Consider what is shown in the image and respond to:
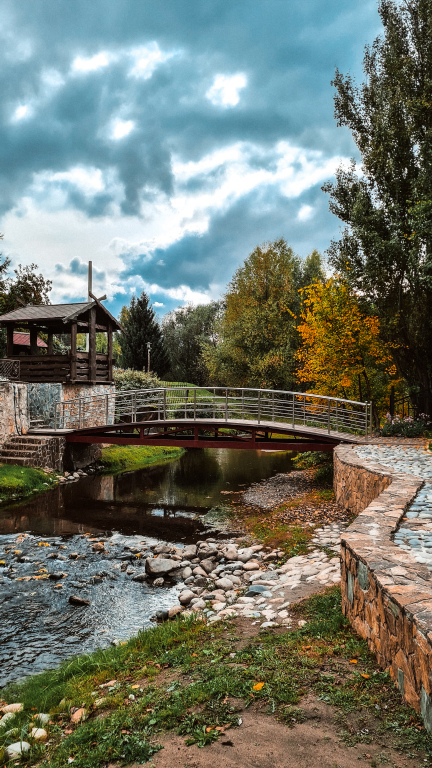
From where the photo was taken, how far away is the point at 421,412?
15.9m

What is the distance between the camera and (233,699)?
10.6 feet

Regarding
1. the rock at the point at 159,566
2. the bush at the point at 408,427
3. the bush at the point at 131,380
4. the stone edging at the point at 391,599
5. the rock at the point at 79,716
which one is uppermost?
the bush at the point at 131,380

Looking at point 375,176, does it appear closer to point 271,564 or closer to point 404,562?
point 271,564

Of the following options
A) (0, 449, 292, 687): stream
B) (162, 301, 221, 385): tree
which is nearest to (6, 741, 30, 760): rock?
(0, 449, 292, 687): stream

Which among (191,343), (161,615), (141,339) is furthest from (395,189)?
(191,343)

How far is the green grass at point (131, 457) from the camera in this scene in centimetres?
2084

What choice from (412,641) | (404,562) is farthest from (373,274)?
(412,641)

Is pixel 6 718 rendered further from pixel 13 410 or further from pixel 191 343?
pixel 191 343

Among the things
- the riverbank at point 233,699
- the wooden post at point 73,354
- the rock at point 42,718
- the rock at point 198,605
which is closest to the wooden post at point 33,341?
the wooden post at point 73,354

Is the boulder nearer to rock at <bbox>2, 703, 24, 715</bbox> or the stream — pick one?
the stream

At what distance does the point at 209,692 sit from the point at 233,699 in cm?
19

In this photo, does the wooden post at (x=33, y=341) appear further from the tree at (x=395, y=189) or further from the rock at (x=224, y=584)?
the rock at (x=224, y=584)

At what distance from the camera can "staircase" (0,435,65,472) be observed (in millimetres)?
16672

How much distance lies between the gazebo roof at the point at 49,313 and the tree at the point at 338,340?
1062cm
